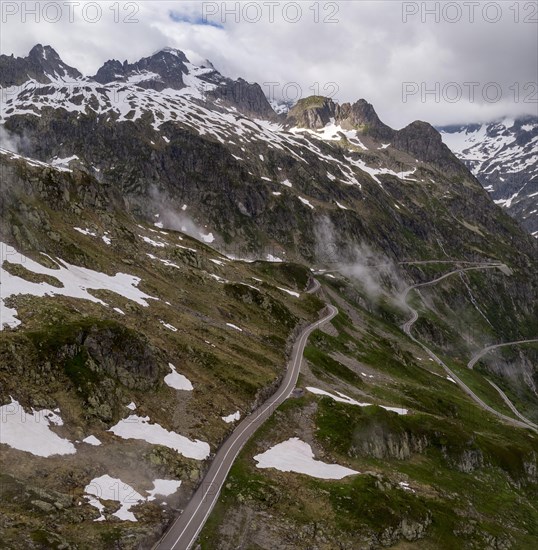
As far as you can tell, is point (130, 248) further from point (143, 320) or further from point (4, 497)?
point (4, 497)

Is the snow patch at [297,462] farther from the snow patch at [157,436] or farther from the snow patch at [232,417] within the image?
the snow patch at [157,436]

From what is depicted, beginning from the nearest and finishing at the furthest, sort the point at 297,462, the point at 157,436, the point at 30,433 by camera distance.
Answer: the point at 30,433 → the point at 157,436 → the point at 297,462

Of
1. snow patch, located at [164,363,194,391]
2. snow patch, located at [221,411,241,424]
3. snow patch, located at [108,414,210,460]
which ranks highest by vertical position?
snow patch, located at [164,363,194,391]

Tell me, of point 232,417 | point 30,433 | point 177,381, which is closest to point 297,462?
point 232,417

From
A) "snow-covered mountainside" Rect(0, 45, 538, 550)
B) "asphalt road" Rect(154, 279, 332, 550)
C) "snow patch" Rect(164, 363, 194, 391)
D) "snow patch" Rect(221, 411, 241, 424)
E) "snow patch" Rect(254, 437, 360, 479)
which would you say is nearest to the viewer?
"asphalt road" Rect(154, 279, 332, 550)

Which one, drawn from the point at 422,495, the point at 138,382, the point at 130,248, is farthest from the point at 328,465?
the point at 130,248

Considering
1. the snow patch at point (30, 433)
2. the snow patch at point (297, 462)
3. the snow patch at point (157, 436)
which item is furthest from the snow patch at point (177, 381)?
the snow patch at point (30, 433)

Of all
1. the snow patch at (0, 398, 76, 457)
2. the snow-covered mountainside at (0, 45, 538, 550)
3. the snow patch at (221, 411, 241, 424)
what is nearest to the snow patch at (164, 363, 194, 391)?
the snow-covered mountainside at (0, 45, 538, 550)

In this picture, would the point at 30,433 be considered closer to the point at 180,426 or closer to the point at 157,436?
the point at 157,436

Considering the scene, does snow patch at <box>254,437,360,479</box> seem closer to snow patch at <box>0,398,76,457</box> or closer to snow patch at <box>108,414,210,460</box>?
snow patch at <box>108,414,210,460</box>
